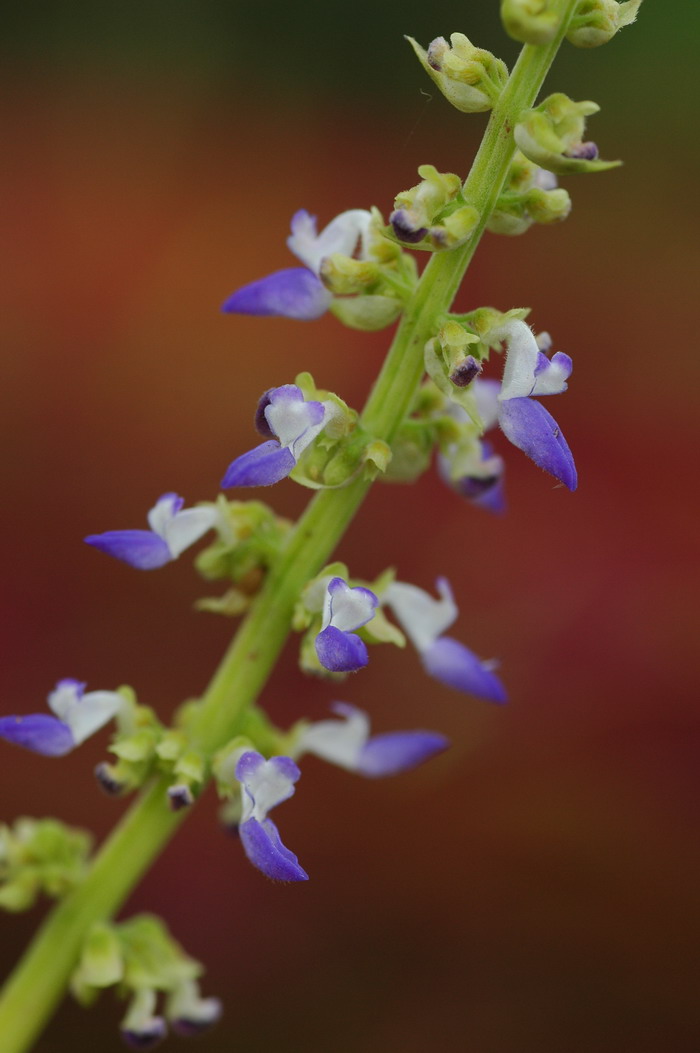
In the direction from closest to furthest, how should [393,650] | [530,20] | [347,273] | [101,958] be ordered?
1. [530,20]
2. [347,273]
3. [101,958]
4. [393,650]

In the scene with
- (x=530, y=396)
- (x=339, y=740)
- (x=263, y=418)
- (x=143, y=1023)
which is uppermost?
(x=530, y=396)

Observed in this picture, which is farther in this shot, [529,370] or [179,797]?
[179,797]

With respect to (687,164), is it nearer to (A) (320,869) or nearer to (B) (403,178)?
(B) (403,178)

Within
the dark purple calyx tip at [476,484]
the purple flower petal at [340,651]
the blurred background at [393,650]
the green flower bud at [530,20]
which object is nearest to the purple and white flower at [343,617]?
the purple flower petal at [340,651]

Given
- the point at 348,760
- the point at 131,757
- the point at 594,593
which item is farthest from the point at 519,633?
the point at 131,757

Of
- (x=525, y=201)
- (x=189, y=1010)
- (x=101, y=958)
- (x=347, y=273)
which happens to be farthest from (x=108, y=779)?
(x=525, y=201)

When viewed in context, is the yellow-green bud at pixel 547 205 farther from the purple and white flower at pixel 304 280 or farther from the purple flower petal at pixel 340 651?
the purple flower petal at pixel 340 651

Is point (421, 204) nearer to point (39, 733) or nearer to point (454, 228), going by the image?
point (454, 228)
